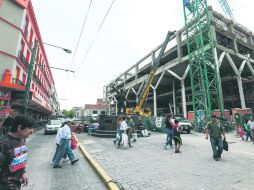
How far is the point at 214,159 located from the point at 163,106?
45932 millimetres

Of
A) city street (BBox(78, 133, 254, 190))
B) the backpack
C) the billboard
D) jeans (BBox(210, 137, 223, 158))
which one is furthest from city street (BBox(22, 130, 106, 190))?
the billboard

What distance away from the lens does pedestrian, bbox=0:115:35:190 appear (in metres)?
1.82

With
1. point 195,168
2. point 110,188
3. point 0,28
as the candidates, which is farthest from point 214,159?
point 0,28

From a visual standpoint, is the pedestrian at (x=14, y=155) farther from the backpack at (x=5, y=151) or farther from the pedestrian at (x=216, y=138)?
the pedestrian at (x=216, y=138)

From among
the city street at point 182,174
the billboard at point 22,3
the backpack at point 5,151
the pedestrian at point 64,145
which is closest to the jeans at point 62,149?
the pedestrian at point 64,145

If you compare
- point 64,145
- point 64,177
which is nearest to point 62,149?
point 64,145

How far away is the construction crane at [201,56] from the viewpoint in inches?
841

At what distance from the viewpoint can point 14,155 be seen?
1.90 m

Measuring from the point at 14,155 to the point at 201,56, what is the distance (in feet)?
82.1

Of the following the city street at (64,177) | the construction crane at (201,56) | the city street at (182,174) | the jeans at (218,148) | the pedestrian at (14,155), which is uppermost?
the construction crane at (201,56)

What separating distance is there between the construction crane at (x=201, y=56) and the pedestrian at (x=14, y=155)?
2145 cm

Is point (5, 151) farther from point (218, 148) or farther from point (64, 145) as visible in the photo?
point (218, 148)

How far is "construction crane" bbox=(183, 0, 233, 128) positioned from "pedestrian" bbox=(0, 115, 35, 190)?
70.4 feet

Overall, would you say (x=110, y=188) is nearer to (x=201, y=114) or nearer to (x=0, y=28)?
(x=0, y=28)
